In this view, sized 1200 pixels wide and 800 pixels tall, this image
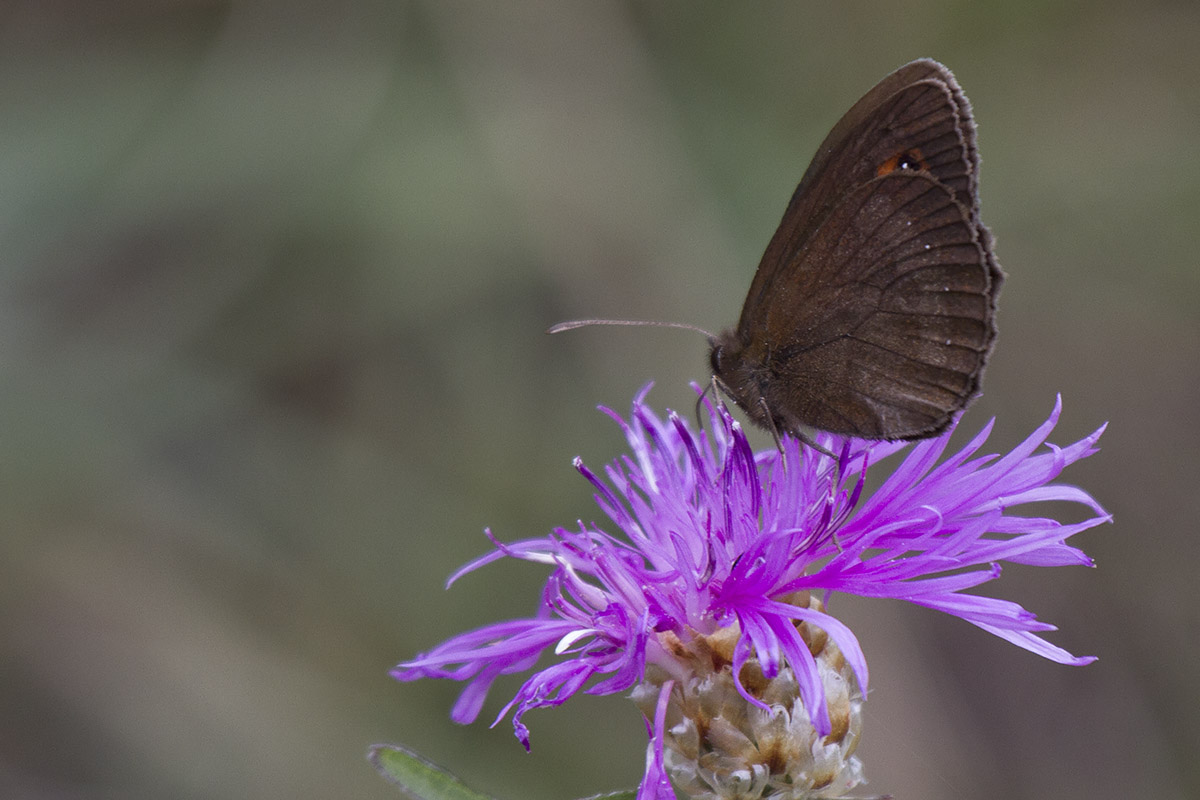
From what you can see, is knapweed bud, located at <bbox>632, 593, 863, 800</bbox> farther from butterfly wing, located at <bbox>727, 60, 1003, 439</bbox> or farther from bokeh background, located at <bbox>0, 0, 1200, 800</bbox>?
bokeh background, located at <bbox>0, 0, 1200, 800</bbox>

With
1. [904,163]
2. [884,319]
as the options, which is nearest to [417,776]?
[884,319]

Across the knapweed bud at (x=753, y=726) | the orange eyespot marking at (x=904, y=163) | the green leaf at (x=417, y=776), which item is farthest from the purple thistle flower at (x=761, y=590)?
A: the orange eyespot marking at (x=904, y=163)

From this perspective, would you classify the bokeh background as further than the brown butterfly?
Yes

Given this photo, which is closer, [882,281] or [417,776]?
[417,776]

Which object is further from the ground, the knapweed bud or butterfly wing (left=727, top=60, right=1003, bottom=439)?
butterfly wing (left=727, top=60, right=1003, bottom=439)

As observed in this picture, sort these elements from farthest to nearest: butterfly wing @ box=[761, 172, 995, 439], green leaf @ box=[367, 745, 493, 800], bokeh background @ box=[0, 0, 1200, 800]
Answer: bokeh background @ box=[0, 0, 1200, 800], butterfly wing @ box=[761, 172, 995, 439], green leaf @ box=[367, 745, 493, 800]

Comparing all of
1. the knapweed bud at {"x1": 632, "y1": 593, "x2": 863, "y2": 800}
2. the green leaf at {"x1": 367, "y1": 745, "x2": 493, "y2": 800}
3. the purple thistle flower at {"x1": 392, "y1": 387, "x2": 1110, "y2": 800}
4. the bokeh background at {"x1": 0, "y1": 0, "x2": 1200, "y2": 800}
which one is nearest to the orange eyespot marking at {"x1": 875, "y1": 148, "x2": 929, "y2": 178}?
the purple thistle flower at {"x1": 392, "y1": 387, "x2": 1110, "y2": 800}

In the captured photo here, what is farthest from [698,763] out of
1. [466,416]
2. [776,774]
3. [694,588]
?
[466,416]

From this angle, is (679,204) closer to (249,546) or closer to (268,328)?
(268,328)

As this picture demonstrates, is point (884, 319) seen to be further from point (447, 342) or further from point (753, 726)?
point (447, 342)
